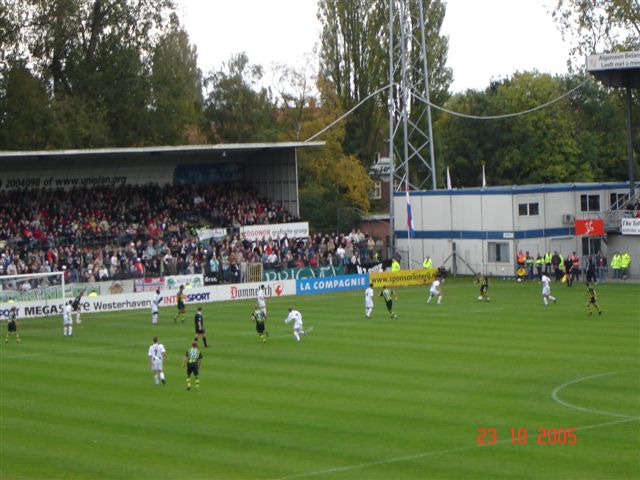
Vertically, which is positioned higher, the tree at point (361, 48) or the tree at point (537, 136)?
the tree at point (361, 48)

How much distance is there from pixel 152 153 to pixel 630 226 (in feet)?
99.7

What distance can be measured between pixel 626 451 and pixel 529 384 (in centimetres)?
840

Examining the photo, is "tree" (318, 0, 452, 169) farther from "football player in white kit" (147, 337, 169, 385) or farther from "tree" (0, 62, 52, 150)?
"football player in white kit" (147, 337, 169, 385)

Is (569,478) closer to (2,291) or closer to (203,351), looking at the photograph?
(203,351)

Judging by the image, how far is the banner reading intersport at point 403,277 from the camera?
221ft

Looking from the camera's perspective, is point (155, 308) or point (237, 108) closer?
point (155, 308)

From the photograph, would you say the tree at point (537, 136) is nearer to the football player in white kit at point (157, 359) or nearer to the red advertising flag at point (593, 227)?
the red advertising flag at point (593, 227)

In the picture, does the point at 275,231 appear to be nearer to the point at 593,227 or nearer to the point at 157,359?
the point at 593,227

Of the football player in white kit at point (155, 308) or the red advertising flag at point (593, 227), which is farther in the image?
the red advertising flag at point (593, 227)

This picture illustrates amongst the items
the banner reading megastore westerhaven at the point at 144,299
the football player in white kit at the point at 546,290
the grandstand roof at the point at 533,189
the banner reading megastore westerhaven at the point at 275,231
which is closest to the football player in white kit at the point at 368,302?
the banner reading megastore westerhaven at the point at 144,299
